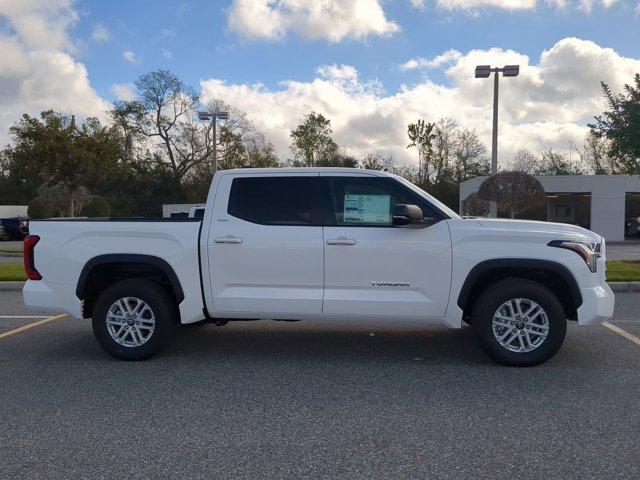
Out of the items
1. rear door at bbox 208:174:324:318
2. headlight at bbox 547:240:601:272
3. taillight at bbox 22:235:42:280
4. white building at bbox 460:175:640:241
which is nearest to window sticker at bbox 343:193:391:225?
rear door at bbox 208:174:324:318

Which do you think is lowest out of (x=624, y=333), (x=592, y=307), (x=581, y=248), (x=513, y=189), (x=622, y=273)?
(x=624, y=333)

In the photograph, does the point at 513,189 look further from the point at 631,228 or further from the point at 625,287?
the point at 631,228

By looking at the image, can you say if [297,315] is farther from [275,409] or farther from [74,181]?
[74,181]

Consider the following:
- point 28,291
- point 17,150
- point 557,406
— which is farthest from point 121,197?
point 557,406

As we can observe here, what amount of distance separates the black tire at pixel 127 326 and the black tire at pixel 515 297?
3032 mm

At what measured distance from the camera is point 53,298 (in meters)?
5.78

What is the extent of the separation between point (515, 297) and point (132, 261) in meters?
3.72

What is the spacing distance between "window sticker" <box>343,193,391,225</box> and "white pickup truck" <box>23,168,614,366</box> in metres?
0.01

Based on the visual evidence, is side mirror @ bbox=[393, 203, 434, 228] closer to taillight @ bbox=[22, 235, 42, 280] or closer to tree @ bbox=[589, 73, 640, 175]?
taillight @ bbox=[22, 235, 42, 280]

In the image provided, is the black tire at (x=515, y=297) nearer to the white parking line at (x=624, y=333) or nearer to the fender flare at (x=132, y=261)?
the white parking line at (x=624, y=333)

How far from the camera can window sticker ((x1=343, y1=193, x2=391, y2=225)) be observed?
555 centimetres

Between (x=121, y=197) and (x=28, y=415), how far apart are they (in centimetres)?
4708

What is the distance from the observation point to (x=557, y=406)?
4.46 m

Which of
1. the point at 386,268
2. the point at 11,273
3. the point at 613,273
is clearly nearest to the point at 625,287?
the point at 613,273
